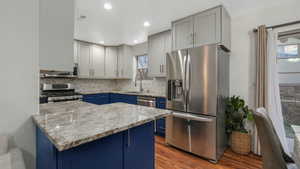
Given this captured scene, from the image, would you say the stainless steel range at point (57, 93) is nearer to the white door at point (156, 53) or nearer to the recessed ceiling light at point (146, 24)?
the white door at point (156, 53)

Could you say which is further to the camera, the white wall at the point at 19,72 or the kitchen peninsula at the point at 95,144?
the white wall at the point at 19,72

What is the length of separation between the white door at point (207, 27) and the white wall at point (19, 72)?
2.26 metres

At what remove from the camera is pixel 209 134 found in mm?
2213

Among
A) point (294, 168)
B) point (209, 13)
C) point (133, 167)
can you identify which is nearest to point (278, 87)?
point (294, 168)

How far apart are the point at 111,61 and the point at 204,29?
3.37 meters

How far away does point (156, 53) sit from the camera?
143 inches

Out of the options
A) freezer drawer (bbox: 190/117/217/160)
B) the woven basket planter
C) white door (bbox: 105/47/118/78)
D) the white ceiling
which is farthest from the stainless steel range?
the woven basket planter

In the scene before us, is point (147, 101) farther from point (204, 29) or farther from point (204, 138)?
point (204, 29)

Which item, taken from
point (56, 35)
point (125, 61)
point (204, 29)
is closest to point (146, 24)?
point (204, 29)

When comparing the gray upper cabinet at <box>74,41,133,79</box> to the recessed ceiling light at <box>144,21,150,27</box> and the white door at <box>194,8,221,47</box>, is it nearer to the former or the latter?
the recessed ceiling light at <box>144,21,150,27</box>

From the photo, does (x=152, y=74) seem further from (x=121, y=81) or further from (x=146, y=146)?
(x=146, y=146)

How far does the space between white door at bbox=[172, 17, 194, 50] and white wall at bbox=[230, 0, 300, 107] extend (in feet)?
2.84

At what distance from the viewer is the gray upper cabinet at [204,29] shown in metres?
2.29

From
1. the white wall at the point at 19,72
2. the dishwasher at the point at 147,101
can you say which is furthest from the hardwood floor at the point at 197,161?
the white wall at the point at 19,72
